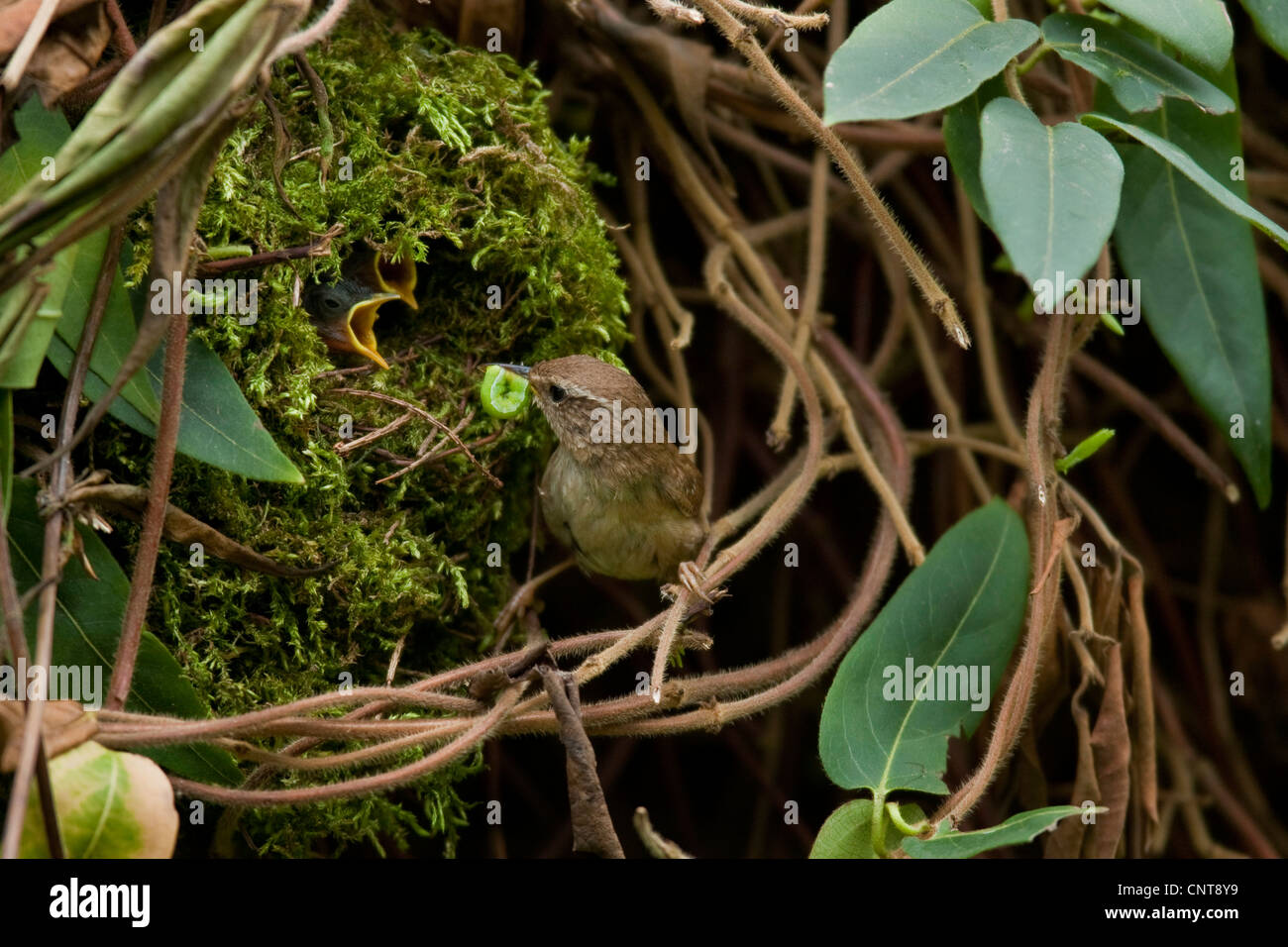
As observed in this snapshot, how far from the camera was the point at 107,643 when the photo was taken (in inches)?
73.9

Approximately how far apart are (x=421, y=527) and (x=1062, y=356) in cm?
130

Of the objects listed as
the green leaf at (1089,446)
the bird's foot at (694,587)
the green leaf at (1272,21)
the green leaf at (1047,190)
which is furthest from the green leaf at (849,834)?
the green leaf at (1272,21)

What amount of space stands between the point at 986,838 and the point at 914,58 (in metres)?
1.23

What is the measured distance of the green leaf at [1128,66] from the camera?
2.02 metres

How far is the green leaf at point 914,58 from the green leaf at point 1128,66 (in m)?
0.13

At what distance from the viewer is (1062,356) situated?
2.18 meters

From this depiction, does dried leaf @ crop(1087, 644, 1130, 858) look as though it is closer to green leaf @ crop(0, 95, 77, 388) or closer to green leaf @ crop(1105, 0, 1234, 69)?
green leaf @ crop(1105, 0, 1234, 69)

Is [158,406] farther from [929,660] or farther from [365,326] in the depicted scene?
[929,660]

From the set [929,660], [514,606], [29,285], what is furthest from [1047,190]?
[29,285]

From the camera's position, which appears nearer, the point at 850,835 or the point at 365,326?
the point at 850,835

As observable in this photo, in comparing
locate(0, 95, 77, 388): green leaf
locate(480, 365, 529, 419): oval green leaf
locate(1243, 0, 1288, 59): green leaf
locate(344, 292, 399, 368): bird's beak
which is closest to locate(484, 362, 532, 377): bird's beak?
locate(480, 365, 529, 419): oval green leaf

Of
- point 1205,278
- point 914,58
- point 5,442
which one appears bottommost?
point 5,442
